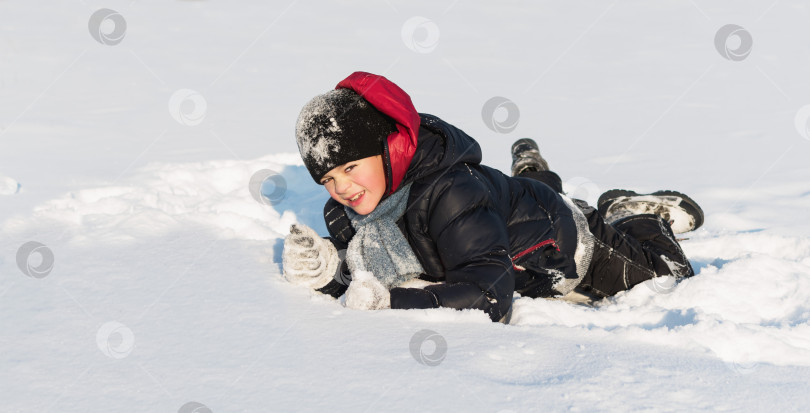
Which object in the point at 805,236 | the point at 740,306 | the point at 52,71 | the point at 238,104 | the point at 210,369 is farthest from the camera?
the point at 52,71

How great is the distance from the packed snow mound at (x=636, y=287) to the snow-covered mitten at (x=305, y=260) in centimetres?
6

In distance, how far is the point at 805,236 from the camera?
3.19 metres

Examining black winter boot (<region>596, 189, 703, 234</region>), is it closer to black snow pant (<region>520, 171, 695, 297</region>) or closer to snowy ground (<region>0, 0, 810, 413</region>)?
snowy ground (<region>0, 0, 810, 413</region>)

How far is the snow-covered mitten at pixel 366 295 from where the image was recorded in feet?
6.36

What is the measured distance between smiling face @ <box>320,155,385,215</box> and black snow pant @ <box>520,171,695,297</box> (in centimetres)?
106

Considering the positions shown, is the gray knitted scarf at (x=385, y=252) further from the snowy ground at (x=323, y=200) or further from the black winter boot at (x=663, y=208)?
the black winter boot at (x=663, y=208)

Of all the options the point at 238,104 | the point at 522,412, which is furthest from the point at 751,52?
the point at 522,412

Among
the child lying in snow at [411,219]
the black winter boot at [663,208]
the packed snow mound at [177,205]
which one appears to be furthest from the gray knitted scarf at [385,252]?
the black winter boot at [663,208]

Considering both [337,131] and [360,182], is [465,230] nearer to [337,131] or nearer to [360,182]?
[360,182]

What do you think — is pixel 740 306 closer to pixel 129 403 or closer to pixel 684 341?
pixel 684 341

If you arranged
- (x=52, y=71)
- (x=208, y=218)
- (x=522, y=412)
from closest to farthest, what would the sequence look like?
1. (x=522, y=412)
2. (x=208, y=218)
3. (x=52, y=71)

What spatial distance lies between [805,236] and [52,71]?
7576 mm

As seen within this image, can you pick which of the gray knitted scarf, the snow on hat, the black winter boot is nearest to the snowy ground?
the black winter boot

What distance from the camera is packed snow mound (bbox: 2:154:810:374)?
177 cm
